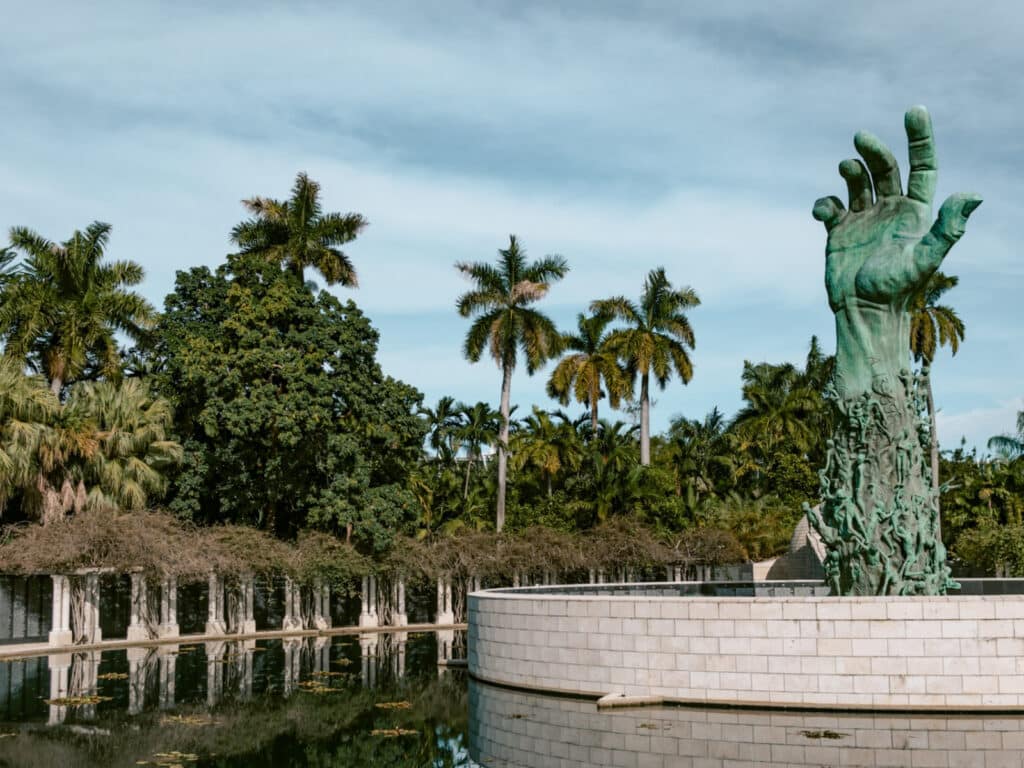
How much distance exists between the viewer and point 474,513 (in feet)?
154

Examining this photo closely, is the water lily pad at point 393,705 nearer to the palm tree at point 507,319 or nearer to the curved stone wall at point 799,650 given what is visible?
the curved stone wall at point 799,650

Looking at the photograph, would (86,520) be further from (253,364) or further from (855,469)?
(855,469)

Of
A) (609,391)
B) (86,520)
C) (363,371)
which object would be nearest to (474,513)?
(609,391)

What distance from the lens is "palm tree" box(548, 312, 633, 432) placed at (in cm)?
4925

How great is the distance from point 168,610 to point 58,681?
30.0 feet

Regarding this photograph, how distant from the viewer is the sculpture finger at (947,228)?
60.4 ft

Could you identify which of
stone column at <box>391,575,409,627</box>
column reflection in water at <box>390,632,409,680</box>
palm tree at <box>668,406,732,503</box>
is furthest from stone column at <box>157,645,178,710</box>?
palm tree at <box>668,406,732,503</box>

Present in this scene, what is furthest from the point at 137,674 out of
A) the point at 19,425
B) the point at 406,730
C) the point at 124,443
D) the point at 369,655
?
the point at 124,443

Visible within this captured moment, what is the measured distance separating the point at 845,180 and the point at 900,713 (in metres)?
9.60

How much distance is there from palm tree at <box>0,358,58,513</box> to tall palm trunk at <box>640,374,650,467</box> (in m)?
25.9

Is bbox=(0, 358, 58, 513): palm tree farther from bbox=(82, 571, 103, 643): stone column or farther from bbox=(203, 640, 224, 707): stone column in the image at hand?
bbox=(203, 640, 224, 707): stone column

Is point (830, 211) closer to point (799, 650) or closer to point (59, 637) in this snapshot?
point (799, 650)

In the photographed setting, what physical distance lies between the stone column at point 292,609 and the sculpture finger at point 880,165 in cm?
2149

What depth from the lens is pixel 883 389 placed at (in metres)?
19.3
